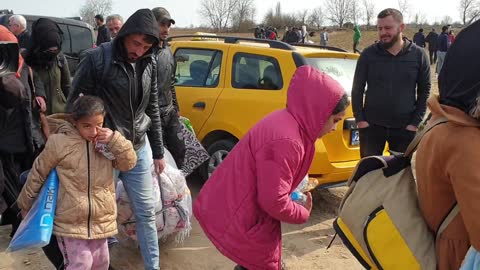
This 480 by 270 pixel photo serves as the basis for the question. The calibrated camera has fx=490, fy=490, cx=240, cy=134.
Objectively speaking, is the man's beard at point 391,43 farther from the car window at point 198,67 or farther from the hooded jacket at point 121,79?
the hooded jacket at point 121,79

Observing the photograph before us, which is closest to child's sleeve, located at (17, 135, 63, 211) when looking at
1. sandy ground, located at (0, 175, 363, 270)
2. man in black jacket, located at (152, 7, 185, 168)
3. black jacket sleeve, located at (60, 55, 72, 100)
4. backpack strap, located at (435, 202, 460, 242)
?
sandy ground, located at (0, 175, 363, 270)

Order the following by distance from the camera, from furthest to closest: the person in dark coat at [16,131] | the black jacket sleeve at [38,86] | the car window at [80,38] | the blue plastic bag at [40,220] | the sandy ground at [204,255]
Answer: the car window at [80,38]
the black jacket sleeve at [38,86]
the sandy ground at [204,255]
the person in dark coat at [16,131]
the blue plastic bag at [40,220]

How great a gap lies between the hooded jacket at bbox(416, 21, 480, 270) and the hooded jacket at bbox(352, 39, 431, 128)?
2534 millimetres

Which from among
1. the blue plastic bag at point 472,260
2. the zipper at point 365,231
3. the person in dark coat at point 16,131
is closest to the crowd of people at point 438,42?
the person in dark coat at point 16,131

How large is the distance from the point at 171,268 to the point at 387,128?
213cm

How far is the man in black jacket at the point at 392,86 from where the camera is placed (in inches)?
160

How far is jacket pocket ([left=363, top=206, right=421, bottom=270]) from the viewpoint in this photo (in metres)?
1.65

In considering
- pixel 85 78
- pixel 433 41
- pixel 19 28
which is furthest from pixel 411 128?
pixel 433 41

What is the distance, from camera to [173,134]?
434cm

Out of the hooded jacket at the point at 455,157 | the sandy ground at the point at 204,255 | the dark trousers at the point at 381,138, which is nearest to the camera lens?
the hooded jacket at the point at 455,157

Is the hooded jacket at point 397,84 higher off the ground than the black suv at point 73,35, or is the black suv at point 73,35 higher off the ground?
the black suv at point 73,35

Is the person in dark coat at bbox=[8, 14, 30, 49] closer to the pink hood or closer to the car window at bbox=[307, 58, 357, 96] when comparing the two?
the car window at bbox=[307, 58, 357, 96]

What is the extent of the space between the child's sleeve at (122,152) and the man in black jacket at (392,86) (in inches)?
84.0

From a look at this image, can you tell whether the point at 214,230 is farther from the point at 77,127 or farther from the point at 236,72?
the point at 236,72
